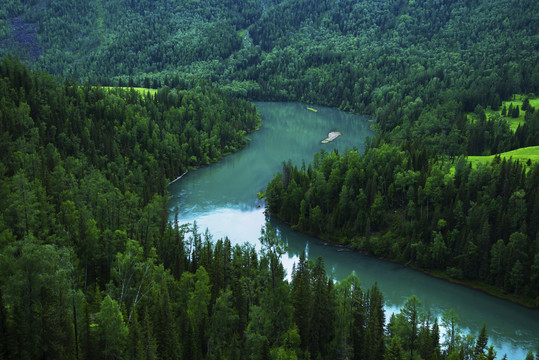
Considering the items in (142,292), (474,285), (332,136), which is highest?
(142,292)

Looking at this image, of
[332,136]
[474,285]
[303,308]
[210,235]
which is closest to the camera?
[303,308]

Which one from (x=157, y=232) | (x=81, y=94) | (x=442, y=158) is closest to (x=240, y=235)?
(x=157, y=232)

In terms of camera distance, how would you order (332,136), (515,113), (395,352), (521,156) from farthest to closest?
(332,136)
(515,113)
(521,156)
(395,352)

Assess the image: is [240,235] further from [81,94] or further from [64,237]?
[81,94]

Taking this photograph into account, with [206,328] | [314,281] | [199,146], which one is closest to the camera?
[206,328]

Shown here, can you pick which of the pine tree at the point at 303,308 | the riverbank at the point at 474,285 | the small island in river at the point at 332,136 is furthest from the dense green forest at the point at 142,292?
the small island in river at the point at 332,136

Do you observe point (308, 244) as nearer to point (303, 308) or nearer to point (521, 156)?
point (303, 308)

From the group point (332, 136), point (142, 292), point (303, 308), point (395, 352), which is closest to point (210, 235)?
point (142, 292)

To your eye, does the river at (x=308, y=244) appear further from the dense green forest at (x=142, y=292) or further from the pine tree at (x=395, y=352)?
the pine tree at (x=395, y=352)
